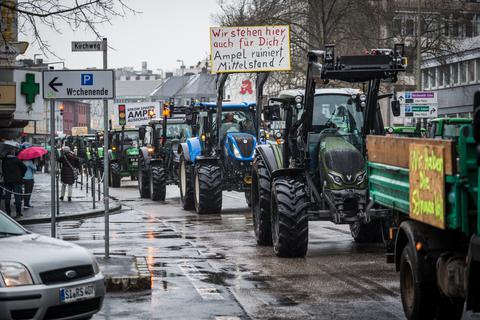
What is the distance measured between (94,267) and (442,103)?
223 ft

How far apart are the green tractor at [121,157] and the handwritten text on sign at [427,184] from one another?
3910 centimetres

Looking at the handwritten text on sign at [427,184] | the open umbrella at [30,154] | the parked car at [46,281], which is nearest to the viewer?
the handwritten text on sign at [427,184]

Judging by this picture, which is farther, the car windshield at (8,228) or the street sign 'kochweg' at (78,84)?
the street sign 'kochweg' at (78,84)

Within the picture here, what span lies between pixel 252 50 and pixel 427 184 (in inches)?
732

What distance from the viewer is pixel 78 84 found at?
15172mm

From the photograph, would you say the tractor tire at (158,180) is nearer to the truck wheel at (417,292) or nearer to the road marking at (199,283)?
the road marking at (199,283)

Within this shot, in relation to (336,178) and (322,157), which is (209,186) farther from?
(336,178)

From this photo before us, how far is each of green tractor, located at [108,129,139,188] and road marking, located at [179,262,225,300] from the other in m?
32.9

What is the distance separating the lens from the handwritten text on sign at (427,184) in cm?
922

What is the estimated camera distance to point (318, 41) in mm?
54219

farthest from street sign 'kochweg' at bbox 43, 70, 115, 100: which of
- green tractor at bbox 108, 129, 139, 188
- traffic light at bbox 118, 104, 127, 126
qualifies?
green tractor at bbox 108, 129, 139, 188

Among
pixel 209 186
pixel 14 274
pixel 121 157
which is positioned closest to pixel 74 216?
pixel 209 186

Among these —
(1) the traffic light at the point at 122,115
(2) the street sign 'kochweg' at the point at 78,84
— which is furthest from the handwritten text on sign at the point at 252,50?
(1) the traffic light at the point at 122,115

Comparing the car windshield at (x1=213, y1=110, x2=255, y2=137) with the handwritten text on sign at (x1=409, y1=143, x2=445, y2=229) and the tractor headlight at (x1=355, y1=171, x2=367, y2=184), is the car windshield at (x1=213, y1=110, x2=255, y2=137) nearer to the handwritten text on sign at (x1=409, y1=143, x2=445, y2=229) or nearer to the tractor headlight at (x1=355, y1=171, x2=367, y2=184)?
the tractor headlight at (x1=355, y1=171, x2=367, y2=184)
